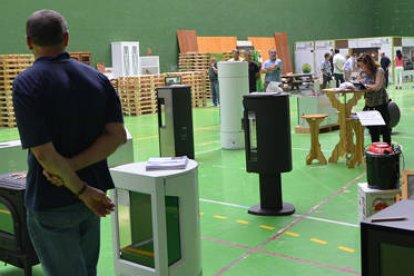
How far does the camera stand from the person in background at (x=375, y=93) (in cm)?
836

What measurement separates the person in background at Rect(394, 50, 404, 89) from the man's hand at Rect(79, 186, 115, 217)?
932 inches

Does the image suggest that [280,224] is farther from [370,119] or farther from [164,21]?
[164,21]

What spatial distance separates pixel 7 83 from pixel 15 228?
1257cm

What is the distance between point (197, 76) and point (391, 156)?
15.9 meters

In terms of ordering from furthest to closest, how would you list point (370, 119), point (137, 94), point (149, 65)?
point (149, 65), point (137, 94), point (370, 119)

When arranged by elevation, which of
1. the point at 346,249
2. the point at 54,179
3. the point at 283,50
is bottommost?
the point at 346,249

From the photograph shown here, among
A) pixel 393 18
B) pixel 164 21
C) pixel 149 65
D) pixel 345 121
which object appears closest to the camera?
pixel 345 121

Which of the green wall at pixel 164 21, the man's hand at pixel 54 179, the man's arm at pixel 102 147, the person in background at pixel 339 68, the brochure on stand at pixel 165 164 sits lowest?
the brochure on stand at pixel 165 164

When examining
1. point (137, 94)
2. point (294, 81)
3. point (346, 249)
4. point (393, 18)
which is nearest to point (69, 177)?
point (346, 249)

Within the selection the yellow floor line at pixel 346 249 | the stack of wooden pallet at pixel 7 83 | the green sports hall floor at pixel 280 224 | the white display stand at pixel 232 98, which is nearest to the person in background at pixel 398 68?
the green sports hall floor at pixel 280 224

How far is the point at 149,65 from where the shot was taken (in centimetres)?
2192

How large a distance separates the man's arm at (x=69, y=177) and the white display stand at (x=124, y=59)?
18398 mm

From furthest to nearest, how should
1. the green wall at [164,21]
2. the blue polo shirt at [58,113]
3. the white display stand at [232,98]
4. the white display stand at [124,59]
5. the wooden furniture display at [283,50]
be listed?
the wooden furniture display at [283,50] → the white display stand at [124,59] → the green wall at [164,21] → the white display stand at [232,98] → the blue polo shirt at [58,113]

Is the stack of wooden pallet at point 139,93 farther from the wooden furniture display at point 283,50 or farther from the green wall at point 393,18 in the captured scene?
the green wall at point 393,18
